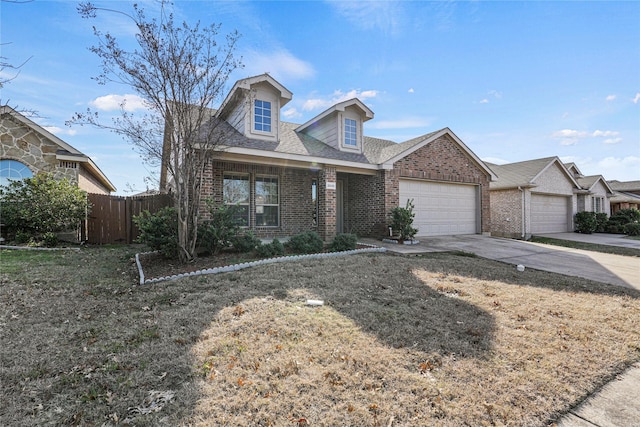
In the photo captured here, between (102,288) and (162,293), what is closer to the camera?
(162,293)

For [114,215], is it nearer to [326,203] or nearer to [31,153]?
[31,153]

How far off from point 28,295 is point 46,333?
2.01 meters

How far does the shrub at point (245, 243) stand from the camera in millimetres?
8036

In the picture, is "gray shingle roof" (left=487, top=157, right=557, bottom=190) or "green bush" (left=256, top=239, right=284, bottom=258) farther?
"gray shingle roof" (left=487, top=157, right=557, bottom=190)

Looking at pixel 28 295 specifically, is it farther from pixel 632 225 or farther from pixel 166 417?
pixel 632 225

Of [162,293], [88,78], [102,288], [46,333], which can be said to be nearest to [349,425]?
[46,333]

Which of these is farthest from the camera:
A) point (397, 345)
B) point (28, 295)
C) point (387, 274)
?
point (387, 274)

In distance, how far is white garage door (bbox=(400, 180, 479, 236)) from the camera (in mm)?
12930

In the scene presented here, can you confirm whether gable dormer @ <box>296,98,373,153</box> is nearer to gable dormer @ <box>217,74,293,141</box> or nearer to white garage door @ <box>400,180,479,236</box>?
gable dormer @ <box>217,74,293,141</box>

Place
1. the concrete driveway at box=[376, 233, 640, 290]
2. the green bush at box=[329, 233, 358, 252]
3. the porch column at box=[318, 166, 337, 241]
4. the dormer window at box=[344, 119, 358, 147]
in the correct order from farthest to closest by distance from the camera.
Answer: the dormer window at box=[344, 119, 358, 147] < the porch column at box=[318, 166, 337, 241] < the green bush at box=[329, 233, 358, 252] < the concrete driveway at box=[376, 233, 640, 290]

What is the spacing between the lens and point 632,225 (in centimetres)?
1839

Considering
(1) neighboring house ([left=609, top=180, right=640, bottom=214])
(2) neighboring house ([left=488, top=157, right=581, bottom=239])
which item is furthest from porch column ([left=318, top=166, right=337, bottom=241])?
(1) neighboring house ([left=609, top=180, right=640, bottom=214])

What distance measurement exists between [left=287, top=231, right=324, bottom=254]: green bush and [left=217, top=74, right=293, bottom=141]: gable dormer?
13.7ft

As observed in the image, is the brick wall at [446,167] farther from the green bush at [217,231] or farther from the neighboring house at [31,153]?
the neighboring house at [31,153]
